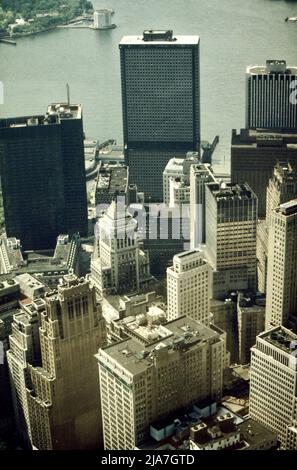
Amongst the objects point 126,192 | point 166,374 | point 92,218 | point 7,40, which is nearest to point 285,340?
point 166,374

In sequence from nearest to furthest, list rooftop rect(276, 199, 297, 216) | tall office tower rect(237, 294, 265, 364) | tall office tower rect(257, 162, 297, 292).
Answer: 1. rooftop rect(276, 199, 297, 216)
2. tall office tower rect(237, 294, 265, 364)
3. tall office tower rect(257, 162, 297, 292)

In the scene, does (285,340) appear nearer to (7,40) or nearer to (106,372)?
(106,372)

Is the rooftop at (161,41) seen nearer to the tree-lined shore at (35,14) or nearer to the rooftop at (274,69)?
the rooftop at (274,69)

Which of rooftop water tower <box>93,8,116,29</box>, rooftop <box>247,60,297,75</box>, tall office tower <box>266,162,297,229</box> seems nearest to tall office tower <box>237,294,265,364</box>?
tall office tower <box>266,162,297,229</box>

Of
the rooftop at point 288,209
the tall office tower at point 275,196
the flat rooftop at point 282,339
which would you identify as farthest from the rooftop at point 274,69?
the flat rooftop at point 282,339

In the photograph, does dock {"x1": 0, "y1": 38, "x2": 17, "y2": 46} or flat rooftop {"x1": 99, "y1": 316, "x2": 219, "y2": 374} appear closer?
flat rooftop {"x1": 99, "y1": 316, "x2": 219, "y2": 374}

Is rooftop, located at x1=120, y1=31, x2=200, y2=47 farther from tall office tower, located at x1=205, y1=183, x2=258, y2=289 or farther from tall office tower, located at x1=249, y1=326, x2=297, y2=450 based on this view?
tall office tower, located at x1=249, y1=326, x2=297, y2=450
